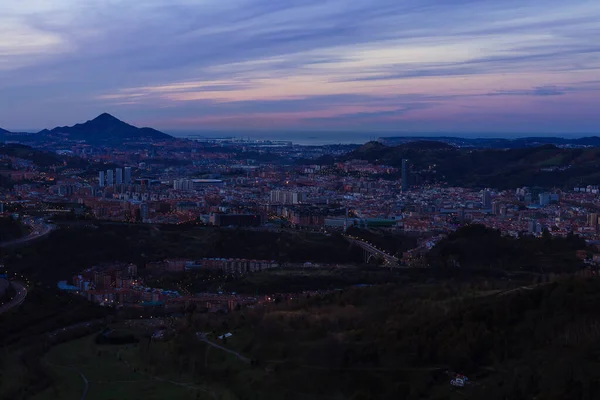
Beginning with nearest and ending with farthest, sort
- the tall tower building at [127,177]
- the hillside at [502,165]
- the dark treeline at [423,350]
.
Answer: the dark treeline at [423,350] < the hillside at [502,165] < the tall tower building at [127,177]

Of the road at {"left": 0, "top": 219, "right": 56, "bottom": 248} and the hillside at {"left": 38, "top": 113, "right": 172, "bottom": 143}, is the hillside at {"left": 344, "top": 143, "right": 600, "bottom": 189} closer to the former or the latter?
the road at {"left": 0, "top": 219, "right": 56, "bottom": 248}

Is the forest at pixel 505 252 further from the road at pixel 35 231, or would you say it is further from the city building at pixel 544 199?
the city building at pixel 544 199

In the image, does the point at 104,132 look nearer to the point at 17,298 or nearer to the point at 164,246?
the point at 164,246

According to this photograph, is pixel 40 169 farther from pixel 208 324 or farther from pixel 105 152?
pixel 208 324

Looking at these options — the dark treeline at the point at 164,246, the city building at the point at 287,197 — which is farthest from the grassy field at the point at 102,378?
the city building at the point at 287,197

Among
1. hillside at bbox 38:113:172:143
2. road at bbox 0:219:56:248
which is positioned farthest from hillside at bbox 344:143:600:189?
hillside at bbox 38:113:172:143

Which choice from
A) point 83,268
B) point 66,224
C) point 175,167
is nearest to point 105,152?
point 175,167
